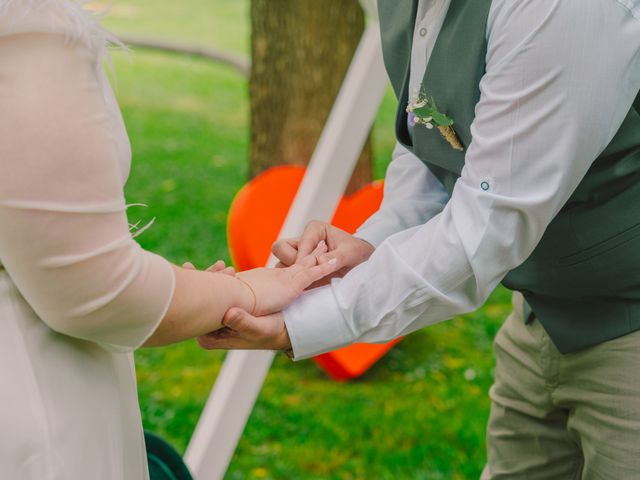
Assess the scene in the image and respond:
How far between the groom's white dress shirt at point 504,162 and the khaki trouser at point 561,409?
394 millimetres

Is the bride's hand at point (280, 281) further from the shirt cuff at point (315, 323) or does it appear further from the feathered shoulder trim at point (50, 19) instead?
the feathered shoulder trim at point (50, 19)

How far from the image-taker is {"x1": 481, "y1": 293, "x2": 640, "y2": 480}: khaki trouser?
195 cm

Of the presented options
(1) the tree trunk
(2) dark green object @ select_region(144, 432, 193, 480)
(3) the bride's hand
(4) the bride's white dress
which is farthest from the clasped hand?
(1) the tree trunk

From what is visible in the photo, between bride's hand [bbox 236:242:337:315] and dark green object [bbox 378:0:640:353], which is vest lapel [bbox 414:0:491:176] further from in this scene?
bride's hand [bbox 236:242:337:315]

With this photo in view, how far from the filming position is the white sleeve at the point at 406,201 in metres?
2.17

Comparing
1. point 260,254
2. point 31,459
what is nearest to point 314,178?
point 260,254

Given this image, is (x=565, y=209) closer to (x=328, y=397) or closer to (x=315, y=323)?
(x=315, y=323)

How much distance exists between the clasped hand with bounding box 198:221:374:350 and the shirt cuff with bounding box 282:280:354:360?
2 cm

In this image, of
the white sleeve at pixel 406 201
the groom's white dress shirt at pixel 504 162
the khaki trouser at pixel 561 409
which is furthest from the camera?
the white sleeve at pixel 406 201

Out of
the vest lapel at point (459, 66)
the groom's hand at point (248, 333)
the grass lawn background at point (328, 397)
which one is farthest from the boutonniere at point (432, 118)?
the grass lawn background at point (328, 397)

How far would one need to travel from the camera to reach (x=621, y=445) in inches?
77.2

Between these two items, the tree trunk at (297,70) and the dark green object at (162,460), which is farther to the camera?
the tree trunk at (297,70)

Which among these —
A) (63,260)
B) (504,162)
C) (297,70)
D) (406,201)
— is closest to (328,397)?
(297,70)

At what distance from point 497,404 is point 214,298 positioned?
109 centimetres
